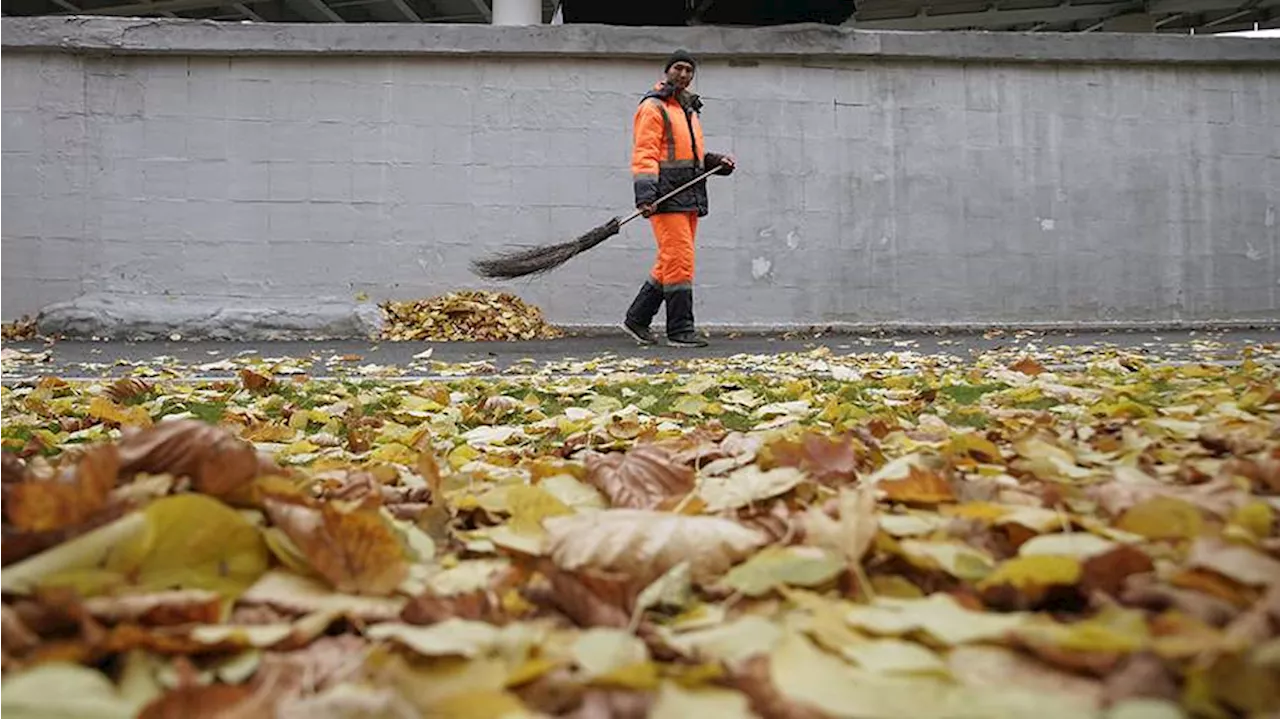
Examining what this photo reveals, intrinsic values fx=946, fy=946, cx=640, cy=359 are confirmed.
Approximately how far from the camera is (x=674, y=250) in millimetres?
6891

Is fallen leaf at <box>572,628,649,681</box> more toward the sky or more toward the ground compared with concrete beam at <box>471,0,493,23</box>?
more toward the ground

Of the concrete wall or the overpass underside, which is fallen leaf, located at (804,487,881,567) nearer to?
the concrete wall

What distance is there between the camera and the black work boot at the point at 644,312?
23.5 ft

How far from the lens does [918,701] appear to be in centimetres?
78

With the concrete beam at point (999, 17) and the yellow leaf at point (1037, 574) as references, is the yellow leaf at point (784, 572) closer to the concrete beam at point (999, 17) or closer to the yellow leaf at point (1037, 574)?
the yellow leaf at point (1037, 574)

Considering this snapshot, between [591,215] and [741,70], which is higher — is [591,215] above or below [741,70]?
below

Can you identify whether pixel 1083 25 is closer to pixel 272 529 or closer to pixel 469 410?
pixel 469 410

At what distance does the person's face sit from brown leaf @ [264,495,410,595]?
6.12 m

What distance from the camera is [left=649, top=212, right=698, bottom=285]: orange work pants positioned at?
6.88 m

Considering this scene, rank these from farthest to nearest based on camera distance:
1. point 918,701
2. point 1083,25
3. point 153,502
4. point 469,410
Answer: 1. point 1083,25
2. point 469,410
3. point 153,502
4. point 918,701

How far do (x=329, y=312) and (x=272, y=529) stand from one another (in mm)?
8319

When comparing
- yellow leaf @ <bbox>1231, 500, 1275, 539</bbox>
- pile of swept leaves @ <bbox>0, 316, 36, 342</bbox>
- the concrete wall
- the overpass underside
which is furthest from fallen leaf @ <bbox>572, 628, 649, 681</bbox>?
the overpass underside

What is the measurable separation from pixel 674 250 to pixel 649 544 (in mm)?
5816

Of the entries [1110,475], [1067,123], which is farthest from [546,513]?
[1067,123]
